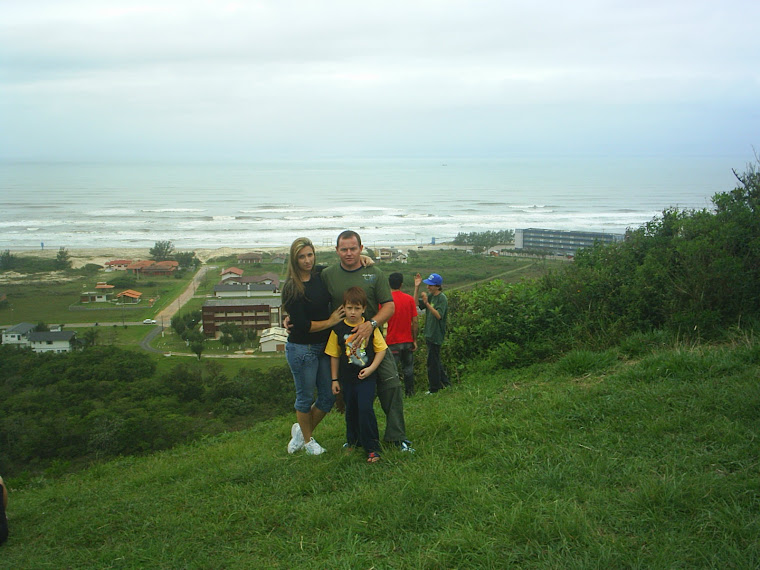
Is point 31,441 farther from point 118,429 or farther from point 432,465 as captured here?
point 432,465

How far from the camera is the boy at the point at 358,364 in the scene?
166 inches

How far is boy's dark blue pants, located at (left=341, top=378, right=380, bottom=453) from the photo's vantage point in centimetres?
423

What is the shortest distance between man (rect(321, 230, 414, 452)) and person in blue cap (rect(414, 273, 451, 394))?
9.99ft

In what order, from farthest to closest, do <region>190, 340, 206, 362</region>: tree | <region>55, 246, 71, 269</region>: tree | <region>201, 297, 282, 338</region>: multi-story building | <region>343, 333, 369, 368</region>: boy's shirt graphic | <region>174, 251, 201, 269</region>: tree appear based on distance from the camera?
<region>174, 251, 201, 269</region>: tree < <region>55, 246, 71, 269</region>: tree < <region>201, 297, 282, 338</region>: multi-story building < <region>190, 340, 206, 362</region>: tree < <region>343, 333, 369, 368</region>: boy's shirt graphic

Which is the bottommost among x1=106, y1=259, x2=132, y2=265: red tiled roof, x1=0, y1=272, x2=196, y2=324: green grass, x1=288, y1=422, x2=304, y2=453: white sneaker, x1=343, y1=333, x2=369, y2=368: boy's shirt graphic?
x1=0, y1=272, x2=196, y2=324: green grass

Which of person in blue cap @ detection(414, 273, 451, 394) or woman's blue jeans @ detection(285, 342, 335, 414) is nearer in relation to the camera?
woman's blue jeans @ detection(285, 342, 335, 414)

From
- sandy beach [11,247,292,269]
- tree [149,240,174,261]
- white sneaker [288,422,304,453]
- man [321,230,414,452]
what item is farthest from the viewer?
sandy beach [11,247,292,269]

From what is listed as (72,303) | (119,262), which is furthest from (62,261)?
(72,303)

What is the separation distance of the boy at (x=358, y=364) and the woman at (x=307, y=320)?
12 centimetres

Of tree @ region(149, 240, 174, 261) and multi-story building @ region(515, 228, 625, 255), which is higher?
multi-story building @ region(515, 228, 625, 255)

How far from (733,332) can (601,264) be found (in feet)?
9.24

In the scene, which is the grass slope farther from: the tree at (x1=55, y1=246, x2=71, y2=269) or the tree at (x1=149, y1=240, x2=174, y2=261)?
the tree at (x1=149, y1=240, x2=174, y2=261)

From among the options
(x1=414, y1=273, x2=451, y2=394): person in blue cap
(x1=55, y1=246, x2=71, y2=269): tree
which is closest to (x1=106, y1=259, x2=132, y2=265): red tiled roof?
(x1=55, y1=246, x2=71, y2=269): tree

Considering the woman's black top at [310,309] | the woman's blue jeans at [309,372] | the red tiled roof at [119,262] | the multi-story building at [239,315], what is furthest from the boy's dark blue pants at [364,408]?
the red tiled roof at [119,262]
